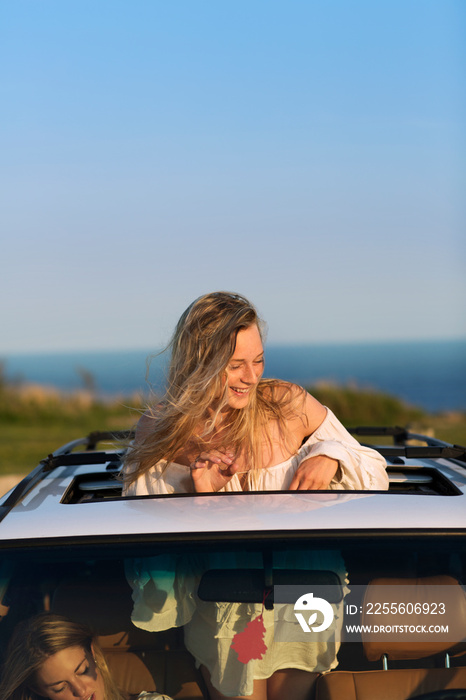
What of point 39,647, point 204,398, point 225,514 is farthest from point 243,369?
point 39,647

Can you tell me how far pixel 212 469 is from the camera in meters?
→ 2.58

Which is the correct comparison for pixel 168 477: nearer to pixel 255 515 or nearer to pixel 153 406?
pixel 153 406

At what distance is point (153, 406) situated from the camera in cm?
282

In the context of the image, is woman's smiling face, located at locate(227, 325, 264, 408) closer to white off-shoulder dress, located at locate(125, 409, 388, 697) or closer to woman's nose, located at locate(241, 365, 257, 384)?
woman's nose, located at locate(241, 365, 257, 384)

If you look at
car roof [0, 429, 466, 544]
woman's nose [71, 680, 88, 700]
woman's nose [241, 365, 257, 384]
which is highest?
woman's nose [241, 365, 257, 384]

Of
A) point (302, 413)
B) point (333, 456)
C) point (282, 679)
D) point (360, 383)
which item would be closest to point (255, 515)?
point (282, 679)

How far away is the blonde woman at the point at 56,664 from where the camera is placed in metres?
1.79

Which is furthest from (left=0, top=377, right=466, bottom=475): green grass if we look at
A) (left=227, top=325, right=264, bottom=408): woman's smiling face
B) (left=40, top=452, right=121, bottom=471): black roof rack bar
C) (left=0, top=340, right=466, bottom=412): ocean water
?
(left=227, top=325, right=264, bottom=408): woman's smiling face

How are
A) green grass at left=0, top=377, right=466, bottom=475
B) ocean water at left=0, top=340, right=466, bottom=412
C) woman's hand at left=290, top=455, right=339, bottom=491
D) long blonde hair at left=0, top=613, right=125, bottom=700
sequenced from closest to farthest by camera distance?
long blonde hair at left=0, top=613, right=125, bottom=700, woman's hand at left=290, top=455, right=339, bottom=491, ocean water at left=0, top=340, right=466, bottom=412, green grass at left=0, top=377, right=466, bottom=475

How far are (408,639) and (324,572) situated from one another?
1.02ft

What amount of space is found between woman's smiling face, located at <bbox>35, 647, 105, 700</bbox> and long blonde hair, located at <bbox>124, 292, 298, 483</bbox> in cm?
78

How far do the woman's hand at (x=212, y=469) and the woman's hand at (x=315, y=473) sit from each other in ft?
0.74

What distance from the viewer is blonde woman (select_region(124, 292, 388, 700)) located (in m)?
2.54

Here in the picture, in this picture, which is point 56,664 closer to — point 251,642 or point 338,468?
point 251,642
